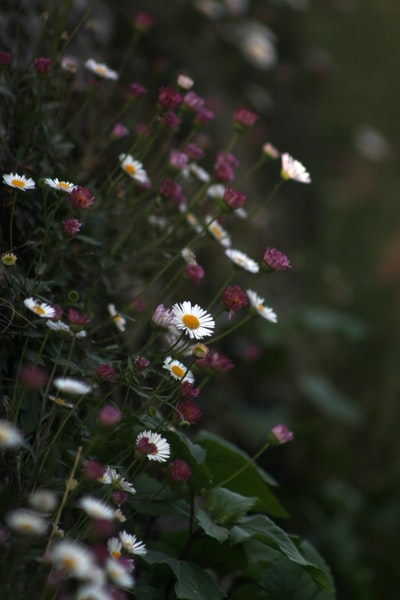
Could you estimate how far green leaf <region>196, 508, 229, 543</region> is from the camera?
4.98 ft

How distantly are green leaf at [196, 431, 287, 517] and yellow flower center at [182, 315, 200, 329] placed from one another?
1.44 feet

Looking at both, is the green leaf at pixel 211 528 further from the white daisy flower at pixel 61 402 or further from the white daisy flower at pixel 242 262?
the white daisy flower at pixel 242 262

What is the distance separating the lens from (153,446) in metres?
1.43

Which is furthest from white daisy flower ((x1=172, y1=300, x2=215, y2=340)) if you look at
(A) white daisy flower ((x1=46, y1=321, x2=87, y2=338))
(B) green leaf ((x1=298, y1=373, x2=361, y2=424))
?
(B) green leaf ((x1=298, y1=373, x2=361, y2=424))

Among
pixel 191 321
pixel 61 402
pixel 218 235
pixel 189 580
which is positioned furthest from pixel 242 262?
pixel 189 580

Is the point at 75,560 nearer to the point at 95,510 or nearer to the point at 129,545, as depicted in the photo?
the point at 95,510

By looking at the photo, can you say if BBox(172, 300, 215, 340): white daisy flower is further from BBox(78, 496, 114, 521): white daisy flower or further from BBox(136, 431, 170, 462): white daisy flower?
BBox(78, 496, 114, 521): white daisy flower

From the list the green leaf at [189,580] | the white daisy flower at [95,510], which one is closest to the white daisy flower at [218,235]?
the green leaf at [189,580]

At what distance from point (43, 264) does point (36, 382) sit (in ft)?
1.47

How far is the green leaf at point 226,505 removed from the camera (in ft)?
5.24

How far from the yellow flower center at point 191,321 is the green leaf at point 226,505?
0.37 meters

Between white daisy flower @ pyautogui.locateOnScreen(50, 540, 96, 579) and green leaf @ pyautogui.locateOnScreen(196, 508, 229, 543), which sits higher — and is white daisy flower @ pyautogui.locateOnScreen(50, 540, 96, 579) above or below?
above

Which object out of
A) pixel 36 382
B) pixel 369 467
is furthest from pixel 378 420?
pixel 36 382

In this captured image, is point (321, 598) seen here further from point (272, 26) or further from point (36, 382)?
point (272, 26)
